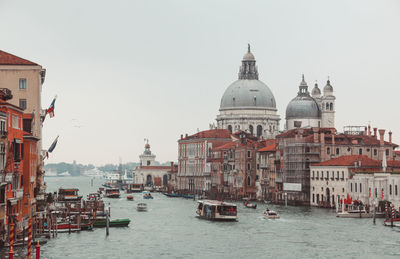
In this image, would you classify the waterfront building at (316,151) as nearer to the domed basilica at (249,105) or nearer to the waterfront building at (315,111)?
the waterfront building at (315,111)

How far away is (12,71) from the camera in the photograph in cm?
5516

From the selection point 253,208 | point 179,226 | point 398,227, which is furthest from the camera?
point 253,208

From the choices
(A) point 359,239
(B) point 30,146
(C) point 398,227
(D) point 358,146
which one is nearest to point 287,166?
(D) point 358,146

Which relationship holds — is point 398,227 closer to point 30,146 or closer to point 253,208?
point 30,146

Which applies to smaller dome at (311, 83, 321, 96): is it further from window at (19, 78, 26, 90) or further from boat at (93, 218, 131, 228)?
window at (19, 78, 26, 90)

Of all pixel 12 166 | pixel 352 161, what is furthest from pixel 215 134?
pixel 12 166

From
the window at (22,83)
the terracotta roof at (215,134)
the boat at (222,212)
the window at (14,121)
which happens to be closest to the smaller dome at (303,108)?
the terracotta roof at (215,134)

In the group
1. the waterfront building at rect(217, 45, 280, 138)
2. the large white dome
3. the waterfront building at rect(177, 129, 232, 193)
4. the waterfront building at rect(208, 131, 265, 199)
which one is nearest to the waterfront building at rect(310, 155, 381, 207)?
the waterfront building at rect(208, 131, 265, 199)

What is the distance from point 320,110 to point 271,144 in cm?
3802

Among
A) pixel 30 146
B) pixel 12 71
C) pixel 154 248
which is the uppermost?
pixel 12 71

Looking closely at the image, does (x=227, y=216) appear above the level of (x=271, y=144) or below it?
below

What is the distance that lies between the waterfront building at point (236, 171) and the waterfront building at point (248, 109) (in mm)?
28515

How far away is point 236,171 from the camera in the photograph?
12400 cm

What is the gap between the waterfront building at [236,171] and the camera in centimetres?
11906
